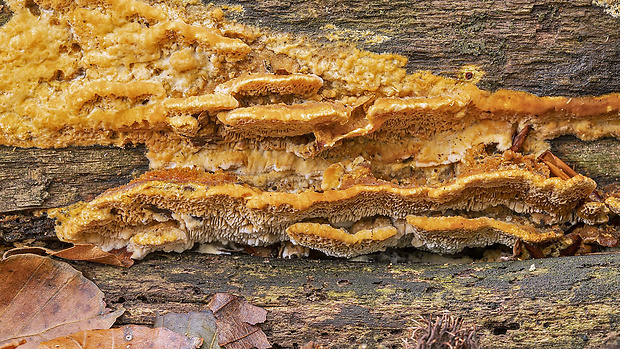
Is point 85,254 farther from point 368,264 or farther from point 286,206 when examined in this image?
point 368,264

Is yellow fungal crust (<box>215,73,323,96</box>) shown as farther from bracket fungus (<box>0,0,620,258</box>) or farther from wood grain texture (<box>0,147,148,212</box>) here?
wood grain texture (<box>0,147,148,212</box>)

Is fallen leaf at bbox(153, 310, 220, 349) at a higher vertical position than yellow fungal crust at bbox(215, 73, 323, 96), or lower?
lower

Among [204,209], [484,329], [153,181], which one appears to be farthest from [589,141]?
[153,181]

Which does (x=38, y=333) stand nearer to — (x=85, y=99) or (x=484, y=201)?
(x=85, y=99)

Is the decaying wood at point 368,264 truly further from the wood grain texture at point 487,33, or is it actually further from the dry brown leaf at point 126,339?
the dry brown leaf at point 126,339

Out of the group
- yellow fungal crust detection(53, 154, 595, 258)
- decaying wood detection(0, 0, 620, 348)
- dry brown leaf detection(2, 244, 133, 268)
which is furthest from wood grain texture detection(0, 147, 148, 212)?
dry brown leaf detection(2, 244, 133, 268)

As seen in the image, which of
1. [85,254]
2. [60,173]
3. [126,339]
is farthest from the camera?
[60,173]

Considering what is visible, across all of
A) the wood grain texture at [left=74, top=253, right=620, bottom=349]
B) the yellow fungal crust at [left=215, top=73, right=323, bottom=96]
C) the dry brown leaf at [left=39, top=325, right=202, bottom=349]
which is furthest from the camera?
the yellow fungal crust at [left=215, top=73, right=323, bottom=96]

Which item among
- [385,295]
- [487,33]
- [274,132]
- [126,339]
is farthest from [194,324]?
[487,33]
